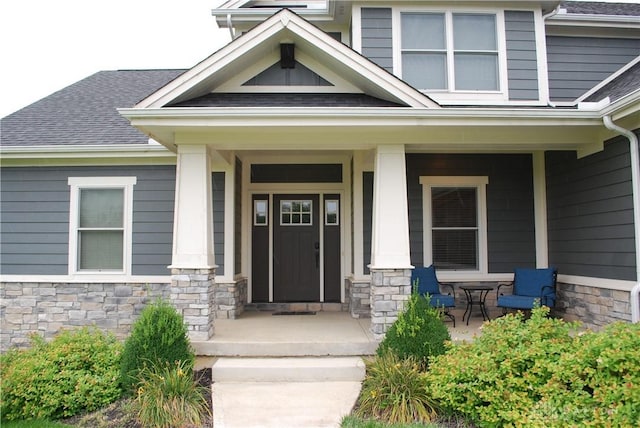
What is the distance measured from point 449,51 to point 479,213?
8.64 ft

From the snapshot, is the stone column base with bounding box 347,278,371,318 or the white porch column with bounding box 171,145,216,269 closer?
the white porch column with bounding box 171,145,216,269

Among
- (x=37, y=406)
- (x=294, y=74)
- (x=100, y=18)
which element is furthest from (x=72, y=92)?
(x=37, y=406)

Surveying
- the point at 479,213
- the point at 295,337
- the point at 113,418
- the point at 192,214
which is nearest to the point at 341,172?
the point at 479,213

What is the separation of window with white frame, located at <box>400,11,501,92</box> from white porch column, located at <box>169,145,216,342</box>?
3540 millimetres

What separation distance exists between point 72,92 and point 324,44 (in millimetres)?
6392

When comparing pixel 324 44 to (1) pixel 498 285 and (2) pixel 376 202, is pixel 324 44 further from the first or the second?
(1) pixel 498 285

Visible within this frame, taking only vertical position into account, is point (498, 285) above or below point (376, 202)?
below

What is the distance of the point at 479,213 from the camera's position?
7.57 metres

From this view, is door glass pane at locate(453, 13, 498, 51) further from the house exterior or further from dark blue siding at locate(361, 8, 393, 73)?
dark blue siding at locate(361, 8, 393, 73)

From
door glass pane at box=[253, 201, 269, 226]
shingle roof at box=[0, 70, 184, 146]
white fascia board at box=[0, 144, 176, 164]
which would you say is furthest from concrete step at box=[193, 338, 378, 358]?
shingle roof at box=[0, 70, 184, 146]

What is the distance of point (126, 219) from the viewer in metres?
7.38

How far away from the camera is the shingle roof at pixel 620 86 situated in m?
6.07

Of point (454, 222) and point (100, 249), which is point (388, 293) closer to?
point (454, 222)

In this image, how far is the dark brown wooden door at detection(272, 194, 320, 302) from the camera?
829 centimetres
